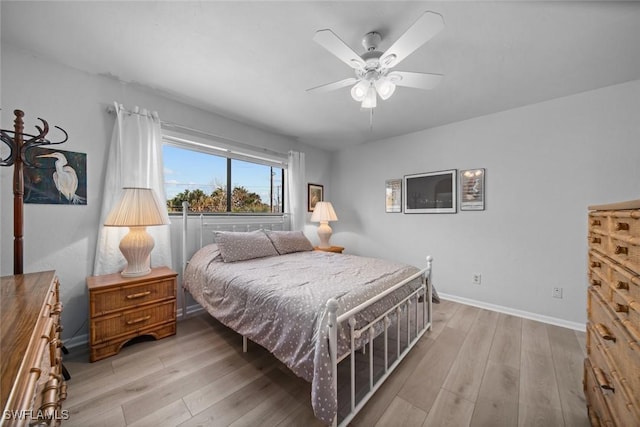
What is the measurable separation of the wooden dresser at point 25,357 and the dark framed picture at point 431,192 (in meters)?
3.56

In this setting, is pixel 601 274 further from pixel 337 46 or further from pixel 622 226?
pixel 337 46

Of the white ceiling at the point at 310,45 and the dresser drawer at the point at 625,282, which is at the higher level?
the white ceiling at the point at 310,45

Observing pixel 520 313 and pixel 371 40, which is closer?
pixel 371 40

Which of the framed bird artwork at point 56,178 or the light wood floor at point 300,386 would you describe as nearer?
the light wood floor at point 300,386

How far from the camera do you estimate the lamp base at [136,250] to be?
205cm

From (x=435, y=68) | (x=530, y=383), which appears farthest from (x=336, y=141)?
(x=530, y=383)

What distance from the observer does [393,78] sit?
168 centimetres

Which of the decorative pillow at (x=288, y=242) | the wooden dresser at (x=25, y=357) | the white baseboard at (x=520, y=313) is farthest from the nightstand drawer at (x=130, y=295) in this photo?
the white baseboard at (x=520, y=313)

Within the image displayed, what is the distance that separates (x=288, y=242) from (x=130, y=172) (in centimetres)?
175

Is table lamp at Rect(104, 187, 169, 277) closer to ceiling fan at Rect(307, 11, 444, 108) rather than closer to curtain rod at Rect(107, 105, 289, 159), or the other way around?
curtain rod at Rect(107, 105, 289, 159)

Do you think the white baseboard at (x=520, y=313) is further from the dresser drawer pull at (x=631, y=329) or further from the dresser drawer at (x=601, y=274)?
the dresser drawer pull at (x=631, y=329)

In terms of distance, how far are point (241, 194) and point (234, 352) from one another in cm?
200

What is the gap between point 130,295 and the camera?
1949 millimetres

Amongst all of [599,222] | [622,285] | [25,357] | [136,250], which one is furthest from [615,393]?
[136,250]
